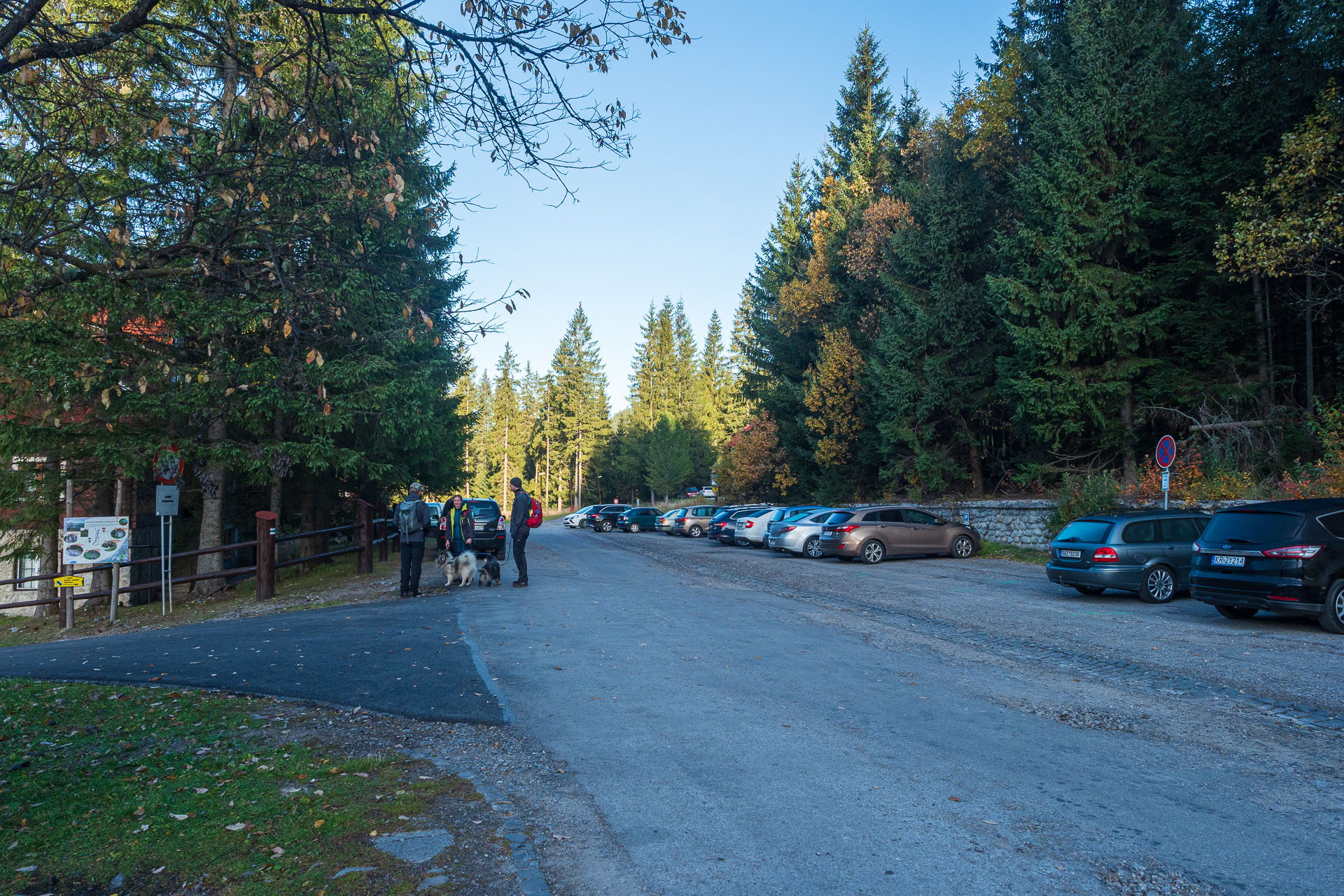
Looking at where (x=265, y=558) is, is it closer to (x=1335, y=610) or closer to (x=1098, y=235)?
(x=1335, y=610)

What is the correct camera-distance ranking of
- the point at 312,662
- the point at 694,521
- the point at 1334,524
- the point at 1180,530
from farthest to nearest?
the point at 694,521 → the point at 1180,530 → the point at 1334,524 → the point at 312,662

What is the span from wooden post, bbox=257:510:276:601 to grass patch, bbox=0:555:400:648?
22 cm

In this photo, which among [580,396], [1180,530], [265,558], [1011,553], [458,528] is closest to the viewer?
[1180,530]

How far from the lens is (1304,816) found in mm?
4328

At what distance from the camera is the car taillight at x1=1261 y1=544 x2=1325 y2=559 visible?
33.4ft

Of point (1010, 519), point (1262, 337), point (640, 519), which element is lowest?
point (640, 519)

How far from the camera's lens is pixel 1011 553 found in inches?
926

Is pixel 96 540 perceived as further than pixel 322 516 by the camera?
No

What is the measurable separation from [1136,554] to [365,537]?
52.5ft

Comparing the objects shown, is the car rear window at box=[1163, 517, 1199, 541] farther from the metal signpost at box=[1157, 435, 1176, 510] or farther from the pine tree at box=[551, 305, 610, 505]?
the pine tree at box=[551, 305, 610, 505]

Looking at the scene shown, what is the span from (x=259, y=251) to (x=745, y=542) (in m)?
26.7

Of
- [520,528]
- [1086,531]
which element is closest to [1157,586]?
[1086,531]

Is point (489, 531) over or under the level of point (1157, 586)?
over

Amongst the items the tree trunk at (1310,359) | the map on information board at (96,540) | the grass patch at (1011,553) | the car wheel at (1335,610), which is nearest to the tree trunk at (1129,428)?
the grass patch at (1011,553)
